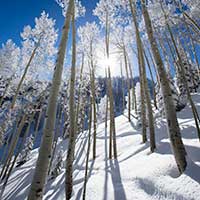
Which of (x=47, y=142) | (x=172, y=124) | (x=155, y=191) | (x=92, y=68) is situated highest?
(x=92, y=68)

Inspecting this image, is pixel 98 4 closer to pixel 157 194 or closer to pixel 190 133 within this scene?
pixel 190 133

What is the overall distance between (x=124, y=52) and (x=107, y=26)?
11.7 feet

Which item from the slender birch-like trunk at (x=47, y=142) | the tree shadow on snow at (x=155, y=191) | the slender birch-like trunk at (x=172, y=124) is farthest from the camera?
the slender birch-like trunk at (x=172, y=124)

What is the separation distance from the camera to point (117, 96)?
78062 millimetres

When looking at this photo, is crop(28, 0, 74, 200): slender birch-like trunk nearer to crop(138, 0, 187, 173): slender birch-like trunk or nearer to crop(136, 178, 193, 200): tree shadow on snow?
crop(136, 178, 193, 200): tree shadow on snow

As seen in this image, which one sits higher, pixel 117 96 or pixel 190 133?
pixel 117 96

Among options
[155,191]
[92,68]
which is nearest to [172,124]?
[155,191]

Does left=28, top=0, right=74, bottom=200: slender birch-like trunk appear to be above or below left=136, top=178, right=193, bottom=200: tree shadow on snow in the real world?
above

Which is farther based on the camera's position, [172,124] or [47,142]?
[172,124]

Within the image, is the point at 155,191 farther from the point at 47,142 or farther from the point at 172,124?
the point at 47,142

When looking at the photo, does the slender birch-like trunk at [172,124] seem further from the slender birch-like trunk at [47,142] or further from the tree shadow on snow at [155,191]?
the slender birch-like trunk at [47,142]

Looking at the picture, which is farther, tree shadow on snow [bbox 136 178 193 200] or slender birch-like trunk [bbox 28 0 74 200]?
tree shadow on snow [bbox 136 178 193 200]

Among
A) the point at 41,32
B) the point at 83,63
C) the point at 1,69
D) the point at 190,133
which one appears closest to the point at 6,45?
the point at 1,69

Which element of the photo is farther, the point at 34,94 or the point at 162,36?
the point at 34,94
